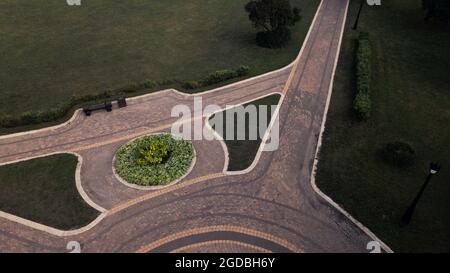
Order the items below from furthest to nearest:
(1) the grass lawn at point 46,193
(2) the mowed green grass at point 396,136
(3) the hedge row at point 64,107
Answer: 1. (3) the hedge row at point 64,107
2. (1) the grass lawn at point 46,193
3. (2) the mowed green grass at point 396,136

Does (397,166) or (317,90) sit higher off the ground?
(317,90)

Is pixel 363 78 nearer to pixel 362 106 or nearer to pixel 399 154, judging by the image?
Result: pixel 362 106

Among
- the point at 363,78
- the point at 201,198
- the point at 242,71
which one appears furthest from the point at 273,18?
the point at 201,198

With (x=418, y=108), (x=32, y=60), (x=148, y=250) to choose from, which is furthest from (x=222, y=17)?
(x=148, y=250)

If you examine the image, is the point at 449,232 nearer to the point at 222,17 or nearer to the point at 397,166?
the point at 397,166

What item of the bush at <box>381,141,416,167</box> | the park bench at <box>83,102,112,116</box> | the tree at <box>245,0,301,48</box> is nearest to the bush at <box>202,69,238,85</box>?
the tree at <box>245,0,301,48</box>

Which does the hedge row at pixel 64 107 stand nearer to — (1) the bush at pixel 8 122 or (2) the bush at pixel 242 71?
(1) the bush at pixel 8 122

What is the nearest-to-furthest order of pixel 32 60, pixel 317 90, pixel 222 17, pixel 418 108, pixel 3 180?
pixel 3 180 → pixel 418 108 → pixel 317 90 → pixel 32 60 → pixel 222 17

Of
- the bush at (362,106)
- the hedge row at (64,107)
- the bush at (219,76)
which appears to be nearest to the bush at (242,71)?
the bush at (219,76)
